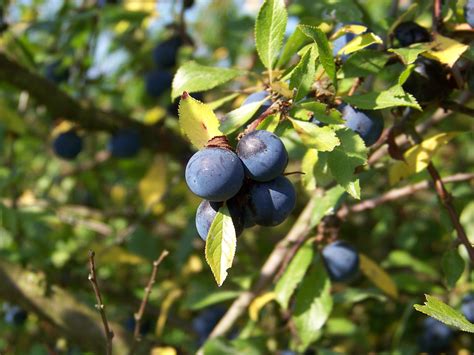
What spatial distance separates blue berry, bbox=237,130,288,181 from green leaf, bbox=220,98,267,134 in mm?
52

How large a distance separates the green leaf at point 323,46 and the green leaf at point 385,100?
59 millimetres

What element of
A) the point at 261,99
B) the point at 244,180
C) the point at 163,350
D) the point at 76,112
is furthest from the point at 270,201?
the point at 76,112

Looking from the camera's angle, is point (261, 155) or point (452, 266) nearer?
point (261, 155)

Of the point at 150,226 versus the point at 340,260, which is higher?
the point at 340,260

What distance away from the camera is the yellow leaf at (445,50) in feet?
3.06

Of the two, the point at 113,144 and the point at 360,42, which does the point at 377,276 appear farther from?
the point at 113,144

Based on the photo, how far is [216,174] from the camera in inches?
29.4

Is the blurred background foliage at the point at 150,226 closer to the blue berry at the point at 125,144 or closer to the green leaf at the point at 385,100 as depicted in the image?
the blue berry at the point at 125,144

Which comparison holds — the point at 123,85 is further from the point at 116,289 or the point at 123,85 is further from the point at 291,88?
the point at 291,88

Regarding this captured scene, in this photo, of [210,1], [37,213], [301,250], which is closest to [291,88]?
[301,250]

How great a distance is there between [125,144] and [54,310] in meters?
0.62

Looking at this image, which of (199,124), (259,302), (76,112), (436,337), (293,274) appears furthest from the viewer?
(76,112)

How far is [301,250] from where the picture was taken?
134 centimetres

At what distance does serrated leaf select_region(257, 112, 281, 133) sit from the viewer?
85cm
